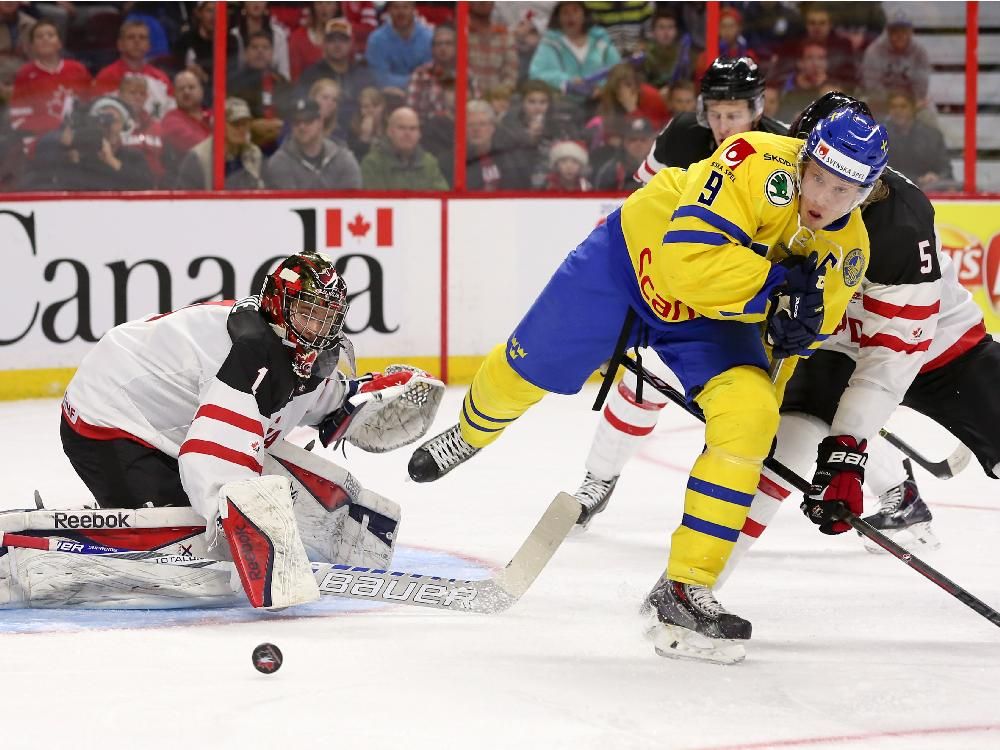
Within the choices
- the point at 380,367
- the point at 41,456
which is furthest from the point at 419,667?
the point at 380,367

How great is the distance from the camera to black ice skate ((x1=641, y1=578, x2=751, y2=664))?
2760mm

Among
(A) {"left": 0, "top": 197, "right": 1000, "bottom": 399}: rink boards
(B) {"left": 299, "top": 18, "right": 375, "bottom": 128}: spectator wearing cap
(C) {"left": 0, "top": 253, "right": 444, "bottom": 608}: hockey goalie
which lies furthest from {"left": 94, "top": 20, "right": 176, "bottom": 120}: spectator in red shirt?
(C) {"left": 0, "top": 253, "right": 444, "bottom": 608}: hockey goalie

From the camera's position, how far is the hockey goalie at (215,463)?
2.92m

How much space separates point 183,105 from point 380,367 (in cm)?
123

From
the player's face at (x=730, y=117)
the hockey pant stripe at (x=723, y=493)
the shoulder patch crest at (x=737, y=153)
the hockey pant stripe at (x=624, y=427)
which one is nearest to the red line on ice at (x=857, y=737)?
the hockey pant stripe at (x=723, y=493)

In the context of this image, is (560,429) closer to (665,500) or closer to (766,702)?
(665,500)

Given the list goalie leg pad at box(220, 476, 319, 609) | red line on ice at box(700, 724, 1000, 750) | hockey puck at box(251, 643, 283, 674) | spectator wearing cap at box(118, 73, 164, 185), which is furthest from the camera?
spectator wearing cap at box(118, 73, 164, 185)

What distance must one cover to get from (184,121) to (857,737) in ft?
13.7

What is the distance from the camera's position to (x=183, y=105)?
5.84 metres

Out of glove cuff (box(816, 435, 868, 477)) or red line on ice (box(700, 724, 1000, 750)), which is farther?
glove cuff (box(816, 435, 868, 477))

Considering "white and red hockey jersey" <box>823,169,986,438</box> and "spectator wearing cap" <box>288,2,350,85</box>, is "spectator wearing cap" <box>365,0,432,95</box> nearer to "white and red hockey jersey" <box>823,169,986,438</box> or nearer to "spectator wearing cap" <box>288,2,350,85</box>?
"spectator wearing cap" <box>288,2,350,85</box>

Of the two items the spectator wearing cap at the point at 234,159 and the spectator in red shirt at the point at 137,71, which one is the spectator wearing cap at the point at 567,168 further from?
the spectator in red shirt at the point at 137,71

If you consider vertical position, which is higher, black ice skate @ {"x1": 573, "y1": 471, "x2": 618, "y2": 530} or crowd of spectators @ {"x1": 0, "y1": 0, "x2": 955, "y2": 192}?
crowd of spectators @ {"x1": 0, "y1": 0, "x2": 955, "y2": 192}

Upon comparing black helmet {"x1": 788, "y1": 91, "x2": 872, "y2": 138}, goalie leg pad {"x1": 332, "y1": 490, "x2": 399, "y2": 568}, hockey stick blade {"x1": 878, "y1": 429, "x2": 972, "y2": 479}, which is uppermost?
black helmet {"x1": 788, "y1": 91, "x2": 872, "y2": 138}
